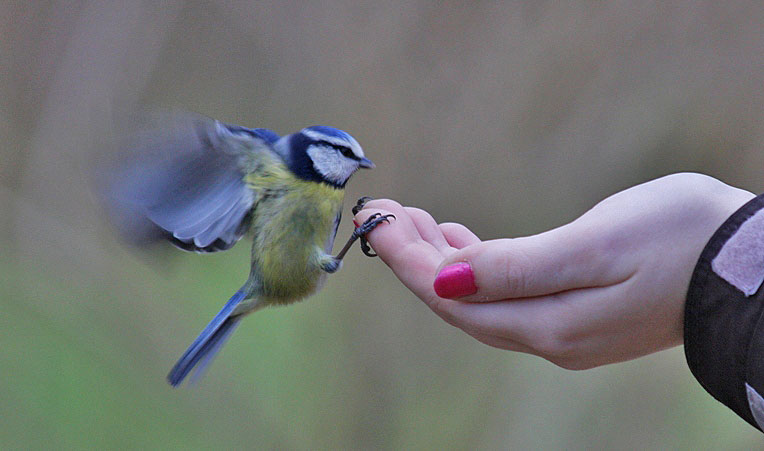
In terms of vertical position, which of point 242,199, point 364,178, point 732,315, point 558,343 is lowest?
point 364,178

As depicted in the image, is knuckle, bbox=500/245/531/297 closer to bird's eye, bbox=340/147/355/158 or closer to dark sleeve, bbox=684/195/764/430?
dark sleeve, bbox=684/195/764/430

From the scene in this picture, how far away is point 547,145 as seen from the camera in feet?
6.27

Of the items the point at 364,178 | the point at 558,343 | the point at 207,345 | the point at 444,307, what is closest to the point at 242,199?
the point at 207,345

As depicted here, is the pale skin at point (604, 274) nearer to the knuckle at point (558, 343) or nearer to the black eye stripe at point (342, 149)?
the knuckle at point (558, 343)

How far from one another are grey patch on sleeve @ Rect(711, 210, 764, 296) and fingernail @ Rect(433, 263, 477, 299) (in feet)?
0.76

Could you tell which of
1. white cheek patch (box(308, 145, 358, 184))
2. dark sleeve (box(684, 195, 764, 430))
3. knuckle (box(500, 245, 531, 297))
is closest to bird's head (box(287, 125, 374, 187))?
white cheek patch (box(308, 145, 358, 184))

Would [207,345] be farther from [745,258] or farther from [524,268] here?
[745,258]

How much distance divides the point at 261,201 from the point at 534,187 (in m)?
1.18

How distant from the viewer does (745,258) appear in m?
0.64

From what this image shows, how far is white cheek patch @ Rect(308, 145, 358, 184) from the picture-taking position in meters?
0.92

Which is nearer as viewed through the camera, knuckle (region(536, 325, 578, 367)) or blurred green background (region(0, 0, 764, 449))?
knuckle (region(536, 325, 578, 367))

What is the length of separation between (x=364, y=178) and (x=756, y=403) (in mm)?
1313

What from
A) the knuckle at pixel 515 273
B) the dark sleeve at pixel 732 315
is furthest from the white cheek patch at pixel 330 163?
the dark sleeve at pixel 732 315

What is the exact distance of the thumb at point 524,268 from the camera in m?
0.70
